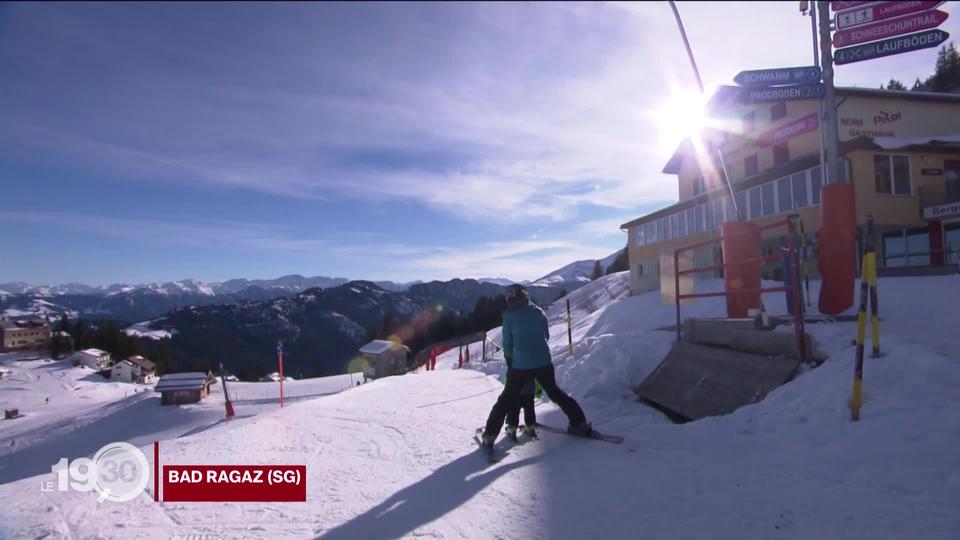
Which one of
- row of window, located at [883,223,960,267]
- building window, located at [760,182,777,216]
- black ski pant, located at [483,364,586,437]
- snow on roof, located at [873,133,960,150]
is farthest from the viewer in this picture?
building window, located at [760,182,777,216]

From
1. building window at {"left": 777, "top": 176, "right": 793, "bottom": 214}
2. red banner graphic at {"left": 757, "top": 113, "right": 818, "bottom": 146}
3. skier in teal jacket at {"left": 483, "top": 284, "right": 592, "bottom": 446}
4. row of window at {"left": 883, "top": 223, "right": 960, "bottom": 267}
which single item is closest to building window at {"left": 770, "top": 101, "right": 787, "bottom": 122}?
building window at {"left": 777, "top": 176, "right": 793, "bottom": 214}

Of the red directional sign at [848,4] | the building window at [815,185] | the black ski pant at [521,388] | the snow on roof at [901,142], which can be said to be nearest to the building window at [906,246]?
the snow on roof at [901,142]

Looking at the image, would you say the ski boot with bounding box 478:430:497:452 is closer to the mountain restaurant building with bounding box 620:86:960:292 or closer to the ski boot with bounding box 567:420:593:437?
the ski boot with bounding box 567:420:593:437

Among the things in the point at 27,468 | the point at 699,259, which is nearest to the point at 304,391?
the point at 27,468

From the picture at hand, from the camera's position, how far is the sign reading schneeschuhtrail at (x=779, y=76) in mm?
7160

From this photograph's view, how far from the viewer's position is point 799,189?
19.9m

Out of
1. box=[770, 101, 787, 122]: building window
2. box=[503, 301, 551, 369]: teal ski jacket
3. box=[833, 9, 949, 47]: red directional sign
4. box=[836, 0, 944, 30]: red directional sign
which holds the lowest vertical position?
box=[503, 301, 551, 369]: teal ski jacket

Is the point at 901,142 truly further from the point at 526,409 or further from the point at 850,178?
the point at 526,409

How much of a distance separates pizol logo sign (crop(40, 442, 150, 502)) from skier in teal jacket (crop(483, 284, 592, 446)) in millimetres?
3107

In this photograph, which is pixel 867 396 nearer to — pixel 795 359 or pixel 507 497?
pixel 795 359

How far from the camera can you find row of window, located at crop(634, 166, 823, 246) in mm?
19500

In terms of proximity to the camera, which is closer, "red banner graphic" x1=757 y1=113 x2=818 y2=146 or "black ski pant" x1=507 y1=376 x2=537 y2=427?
"black ski pant" x1=507 y1=376 x2=537 y2=427

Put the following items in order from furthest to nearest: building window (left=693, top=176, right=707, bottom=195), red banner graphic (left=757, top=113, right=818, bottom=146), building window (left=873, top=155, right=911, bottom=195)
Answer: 1. building window (left=693, top=176, right=707, bottom=195)
2. building window (left=873, top=155, right=911, bottom=195)
3. red banner graphic (left=757, top=113, right=818, bottom=146)

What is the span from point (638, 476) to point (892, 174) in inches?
844
